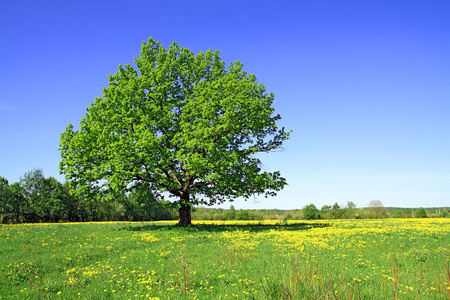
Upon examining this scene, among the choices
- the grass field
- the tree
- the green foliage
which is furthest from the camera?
the green foliage

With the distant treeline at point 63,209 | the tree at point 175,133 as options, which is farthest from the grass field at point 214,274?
the distant treeline at point 63,209

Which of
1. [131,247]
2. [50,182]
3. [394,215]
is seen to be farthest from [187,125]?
[394,215]

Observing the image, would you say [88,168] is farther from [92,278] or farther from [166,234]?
[92,278]

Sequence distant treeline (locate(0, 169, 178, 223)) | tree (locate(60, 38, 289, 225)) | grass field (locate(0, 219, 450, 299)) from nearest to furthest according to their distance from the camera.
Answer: grass field (locate(0, 219, 450, 299)) < tree (locate(60, 38, 289, 225)) < distant treeline (locate(0, 169, 178, 223))

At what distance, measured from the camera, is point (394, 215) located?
68688 mm

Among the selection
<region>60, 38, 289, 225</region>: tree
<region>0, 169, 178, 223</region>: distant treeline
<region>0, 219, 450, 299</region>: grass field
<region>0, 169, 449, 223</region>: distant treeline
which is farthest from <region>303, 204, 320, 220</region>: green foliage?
<region>0, 219, 450, 299</region>: grass field

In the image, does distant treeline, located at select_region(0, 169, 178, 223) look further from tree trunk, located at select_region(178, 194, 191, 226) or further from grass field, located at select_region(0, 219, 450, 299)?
grass field, located at select_region(0, 219, 450, 299)

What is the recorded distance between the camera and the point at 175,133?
25.7m

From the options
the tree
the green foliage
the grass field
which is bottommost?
the green foliage

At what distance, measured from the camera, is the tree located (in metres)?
23.4

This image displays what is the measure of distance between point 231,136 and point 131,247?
44.9ft

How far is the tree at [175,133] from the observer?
76.7ft

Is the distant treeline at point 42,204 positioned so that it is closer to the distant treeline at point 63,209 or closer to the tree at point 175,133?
the distant treeline at point 63,209

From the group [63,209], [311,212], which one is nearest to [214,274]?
[311,212]
